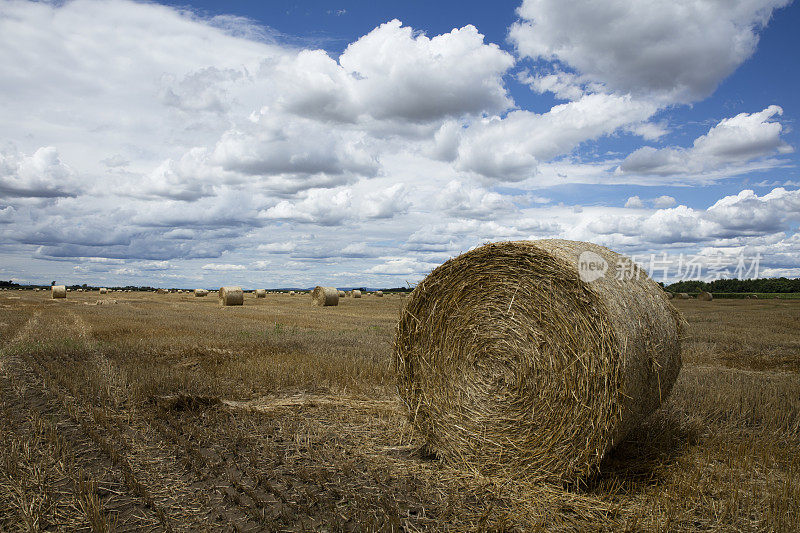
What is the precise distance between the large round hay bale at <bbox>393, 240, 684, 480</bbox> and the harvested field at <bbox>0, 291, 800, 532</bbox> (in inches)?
15.6

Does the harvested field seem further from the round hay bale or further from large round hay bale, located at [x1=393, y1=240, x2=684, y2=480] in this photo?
the round hay bale

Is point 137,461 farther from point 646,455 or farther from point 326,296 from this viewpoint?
point 326,296

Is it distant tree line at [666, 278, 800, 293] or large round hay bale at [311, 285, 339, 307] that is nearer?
large round hay bale at [311, 285, 339, 307]

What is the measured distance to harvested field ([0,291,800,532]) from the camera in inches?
152

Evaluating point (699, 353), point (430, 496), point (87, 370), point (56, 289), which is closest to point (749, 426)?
point (430, 496)

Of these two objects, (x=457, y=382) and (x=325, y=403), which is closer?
(x=457, y=382)

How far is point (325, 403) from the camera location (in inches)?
278

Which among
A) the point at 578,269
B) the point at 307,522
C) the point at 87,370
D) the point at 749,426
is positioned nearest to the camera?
the point at 307,522

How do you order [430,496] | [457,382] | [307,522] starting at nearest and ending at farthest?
[307,522], [430,496], [457,382]

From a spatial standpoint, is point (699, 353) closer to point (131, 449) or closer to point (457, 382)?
point (457, 382)

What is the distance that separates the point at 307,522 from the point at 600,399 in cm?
272

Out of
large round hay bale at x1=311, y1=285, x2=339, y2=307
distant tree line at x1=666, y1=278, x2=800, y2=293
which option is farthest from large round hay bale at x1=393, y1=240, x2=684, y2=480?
distant tree line at x1=666, y1=278, x2=800, y2=293

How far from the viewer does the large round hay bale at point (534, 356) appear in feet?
15.0

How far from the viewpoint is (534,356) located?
5.00 m
